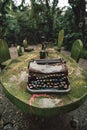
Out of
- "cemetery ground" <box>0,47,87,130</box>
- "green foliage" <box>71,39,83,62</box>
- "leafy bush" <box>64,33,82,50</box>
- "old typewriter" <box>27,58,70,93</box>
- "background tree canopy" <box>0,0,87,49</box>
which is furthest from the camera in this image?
"background tree canopy" <box>0,0,87,49</box>

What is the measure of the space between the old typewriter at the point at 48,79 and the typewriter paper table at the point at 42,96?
0.06 meters

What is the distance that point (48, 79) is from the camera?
2.21 metres

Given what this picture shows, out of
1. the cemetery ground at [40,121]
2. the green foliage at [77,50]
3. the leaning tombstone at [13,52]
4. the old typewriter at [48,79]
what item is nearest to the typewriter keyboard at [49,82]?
the old typewriter at [48,79]

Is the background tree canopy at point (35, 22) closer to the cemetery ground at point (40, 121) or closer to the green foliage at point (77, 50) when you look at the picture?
the green foliage at point (77, 50)

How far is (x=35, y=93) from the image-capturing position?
212 centimetres

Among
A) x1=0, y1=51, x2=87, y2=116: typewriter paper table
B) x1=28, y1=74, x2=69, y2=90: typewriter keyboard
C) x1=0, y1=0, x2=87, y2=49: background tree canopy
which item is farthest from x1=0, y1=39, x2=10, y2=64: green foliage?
x1=0, y1=0, x2=87, y2=49: background tree canopy

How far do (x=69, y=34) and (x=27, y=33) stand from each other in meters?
2.15

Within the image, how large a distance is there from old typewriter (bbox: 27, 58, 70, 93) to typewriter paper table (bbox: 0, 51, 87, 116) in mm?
57

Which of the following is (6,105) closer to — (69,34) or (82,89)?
(82,89)

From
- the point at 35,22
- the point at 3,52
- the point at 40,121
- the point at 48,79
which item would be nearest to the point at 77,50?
the point at 3,52

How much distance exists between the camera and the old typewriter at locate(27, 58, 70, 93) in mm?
2137

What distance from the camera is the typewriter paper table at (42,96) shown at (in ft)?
6.38

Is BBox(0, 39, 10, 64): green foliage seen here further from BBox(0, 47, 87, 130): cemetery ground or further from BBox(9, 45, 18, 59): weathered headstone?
BBox(9, 45, 18, 59): weathered headstone

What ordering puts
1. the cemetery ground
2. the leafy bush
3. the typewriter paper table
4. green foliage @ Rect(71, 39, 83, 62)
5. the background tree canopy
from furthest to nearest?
the background tree canopy
the leafy bush
green foliage @ Rect(71, 39, 83, 62)
the cemetery ground
the typewriter paper table
